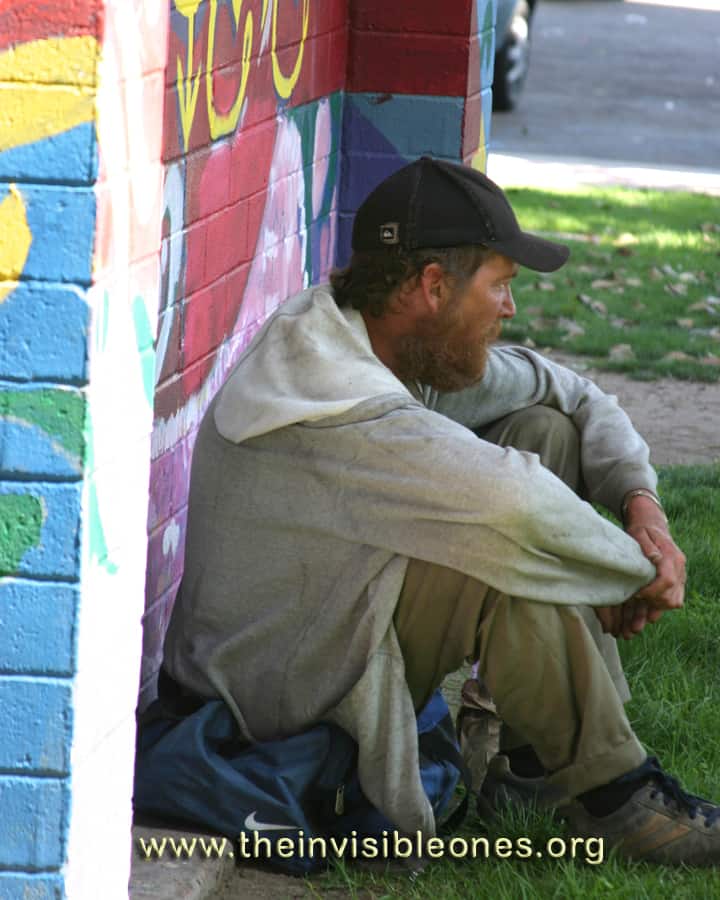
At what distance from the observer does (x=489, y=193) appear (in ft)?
10.7

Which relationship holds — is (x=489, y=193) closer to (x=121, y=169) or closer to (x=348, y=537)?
(x=348, y=537)

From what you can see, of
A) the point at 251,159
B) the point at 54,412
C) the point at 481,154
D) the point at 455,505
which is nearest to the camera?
the point at 54,412

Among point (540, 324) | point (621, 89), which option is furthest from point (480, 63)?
point (621, 89)

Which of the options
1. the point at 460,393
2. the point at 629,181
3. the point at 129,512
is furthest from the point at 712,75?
the point at 129,512

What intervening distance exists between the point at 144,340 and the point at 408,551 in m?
0.79

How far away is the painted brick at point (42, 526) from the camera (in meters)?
2.24

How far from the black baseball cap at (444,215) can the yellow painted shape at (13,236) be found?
3.85ft

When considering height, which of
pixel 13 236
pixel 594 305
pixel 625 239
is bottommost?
pixel 625 239

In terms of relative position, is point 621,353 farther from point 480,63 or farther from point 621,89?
point 621,89

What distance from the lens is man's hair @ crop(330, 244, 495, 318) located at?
10.7 feet

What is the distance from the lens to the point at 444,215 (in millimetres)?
3234

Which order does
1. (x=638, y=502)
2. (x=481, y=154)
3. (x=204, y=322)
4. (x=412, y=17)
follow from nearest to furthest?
1. (x=638, y=502)
2. (x=204, y=322)
3. (x=412, y=17)
4. (x=481, y=154)

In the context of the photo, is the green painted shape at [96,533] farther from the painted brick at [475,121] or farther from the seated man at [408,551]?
the painted brick at [475,121]

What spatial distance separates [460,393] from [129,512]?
4.41ft
